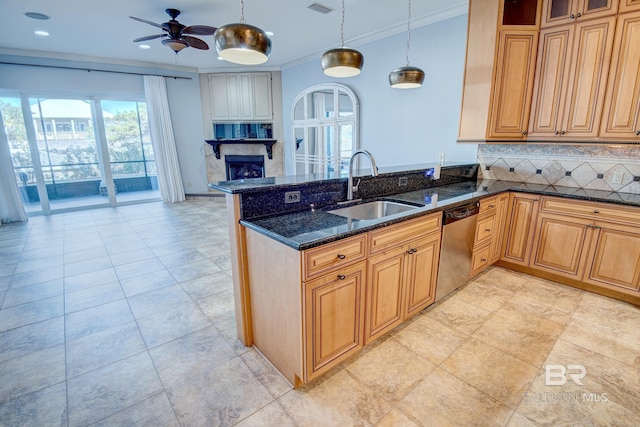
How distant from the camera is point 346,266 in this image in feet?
5.60

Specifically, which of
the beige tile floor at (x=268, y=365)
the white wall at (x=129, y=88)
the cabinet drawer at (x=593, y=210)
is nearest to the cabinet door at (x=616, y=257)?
the cabinet drawer at (x=593, y=210)

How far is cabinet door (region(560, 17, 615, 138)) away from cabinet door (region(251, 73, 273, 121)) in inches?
210

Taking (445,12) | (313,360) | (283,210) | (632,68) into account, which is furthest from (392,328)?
(445,12)

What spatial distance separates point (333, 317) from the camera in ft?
5.65

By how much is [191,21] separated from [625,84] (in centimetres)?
482

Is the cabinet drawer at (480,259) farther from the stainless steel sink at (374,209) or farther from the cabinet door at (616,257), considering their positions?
the stainless steel sink at (374,209)

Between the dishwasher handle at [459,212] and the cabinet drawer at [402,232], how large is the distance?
A: 8cm

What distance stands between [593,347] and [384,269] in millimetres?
1589

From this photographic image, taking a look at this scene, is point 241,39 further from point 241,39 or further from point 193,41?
point 193,41

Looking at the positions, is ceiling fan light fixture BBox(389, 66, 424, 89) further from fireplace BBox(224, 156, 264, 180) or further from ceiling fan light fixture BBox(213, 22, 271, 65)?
fireplace BBox(224, 156, 264, 180)

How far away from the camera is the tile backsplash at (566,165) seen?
9.50ft

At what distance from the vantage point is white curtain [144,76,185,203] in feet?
20.8

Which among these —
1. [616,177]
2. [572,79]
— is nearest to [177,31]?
[572,79]

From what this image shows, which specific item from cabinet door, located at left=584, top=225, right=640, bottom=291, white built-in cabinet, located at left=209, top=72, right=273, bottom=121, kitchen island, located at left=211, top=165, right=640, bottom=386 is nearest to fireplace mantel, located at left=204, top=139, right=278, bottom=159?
white built-in cabinet, located at left=209, top=72, right=273, bottom=121
